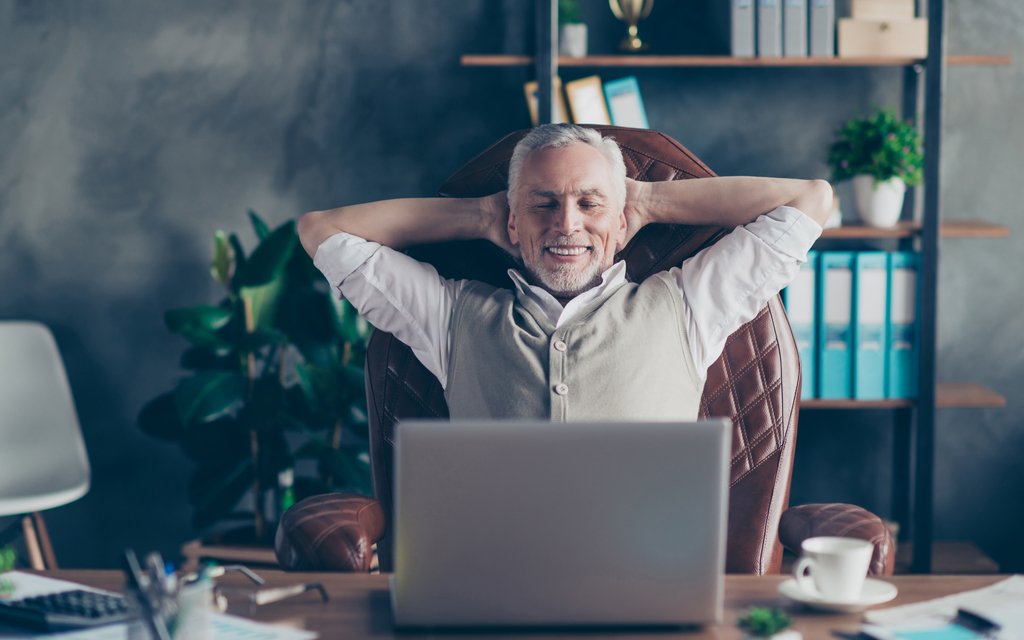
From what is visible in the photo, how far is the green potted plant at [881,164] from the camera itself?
2.98 metres

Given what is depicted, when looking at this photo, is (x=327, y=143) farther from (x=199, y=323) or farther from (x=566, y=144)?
(x=566, y=144)

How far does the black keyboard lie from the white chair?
1852mm

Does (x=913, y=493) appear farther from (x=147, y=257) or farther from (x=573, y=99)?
(x=147, y=257)

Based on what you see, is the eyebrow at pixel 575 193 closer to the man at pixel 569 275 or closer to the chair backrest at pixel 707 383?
the man at pixel 569 275

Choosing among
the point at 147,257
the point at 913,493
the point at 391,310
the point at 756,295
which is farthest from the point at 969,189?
the point at 147,257

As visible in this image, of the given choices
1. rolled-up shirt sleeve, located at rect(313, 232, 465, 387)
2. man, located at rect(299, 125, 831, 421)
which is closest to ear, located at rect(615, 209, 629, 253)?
man, located at rect(299, 125, 831, 421)

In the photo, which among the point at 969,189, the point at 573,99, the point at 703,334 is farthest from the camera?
the point at 969,189

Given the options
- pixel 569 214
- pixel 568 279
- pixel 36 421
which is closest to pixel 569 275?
pixel 568 279

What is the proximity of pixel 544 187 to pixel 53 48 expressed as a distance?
6.62ft

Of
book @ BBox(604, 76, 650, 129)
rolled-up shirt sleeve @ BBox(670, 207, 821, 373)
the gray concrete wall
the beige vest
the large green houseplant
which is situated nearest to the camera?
the beige vest

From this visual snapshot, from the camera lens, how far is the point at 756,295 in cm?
200

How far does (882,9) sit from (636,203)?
1.36 metres

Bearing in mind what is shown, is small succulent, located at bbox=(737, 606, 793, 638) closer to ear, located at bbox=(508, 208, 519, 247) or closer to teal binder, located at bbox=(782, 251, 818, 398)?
ear, located at bbox=(508, 208, 519, 247)

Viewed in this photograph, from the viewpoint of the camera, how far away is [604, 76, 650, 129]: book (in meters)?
3.10
